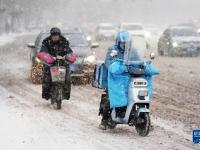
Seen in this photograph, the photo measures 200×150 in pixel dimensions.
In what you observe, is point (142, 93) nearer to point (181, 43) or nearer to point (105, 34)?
point (181, 43)

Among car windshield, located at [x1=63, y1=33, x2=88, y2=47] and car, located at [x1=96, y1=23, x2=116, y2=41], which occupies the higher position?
A: car windshield, located at [x1=63, y1=33, x2=88, y2=47]

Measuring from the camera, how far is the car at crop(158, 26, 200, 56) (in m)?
32.8

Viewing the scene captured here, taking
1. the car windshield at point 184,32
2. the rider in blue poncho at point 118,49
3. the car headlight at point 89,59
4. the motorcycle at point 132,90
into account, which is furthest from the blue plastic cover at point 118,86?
the car windshield at point 184,32

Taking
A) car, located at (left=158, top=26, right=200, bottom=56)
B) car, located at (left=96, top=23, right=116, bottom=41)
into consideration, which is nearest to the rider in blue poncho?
car, located at (left=158, top=26, right=200, bottom=56)

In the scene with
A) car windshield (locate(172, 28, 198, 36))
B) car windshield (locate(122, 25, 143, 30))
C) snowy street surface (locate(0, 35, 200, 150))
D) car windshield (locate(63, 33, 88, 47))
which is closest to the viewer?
snowy street surface (locate(0, 35, 200, 150))

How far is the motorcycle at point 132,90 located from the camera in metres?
10.6

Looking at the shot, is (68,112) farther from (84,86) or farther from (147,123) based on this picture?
(84,86)

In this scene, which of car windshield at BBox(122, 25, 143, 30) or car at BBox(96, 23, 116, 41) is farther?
car at BBox(96, 23, 116, 41)

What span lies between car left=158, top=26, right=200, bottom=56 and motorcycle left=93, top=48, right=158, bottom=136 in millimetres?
22268

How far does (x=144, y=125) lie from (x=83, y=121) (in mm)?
2033

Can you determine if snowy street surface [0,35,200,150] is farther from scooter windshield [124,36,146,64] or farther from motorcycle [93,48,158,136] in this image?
scooter windshield [124,36,146,64]

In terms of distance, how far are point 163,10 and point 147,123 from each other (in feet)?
518

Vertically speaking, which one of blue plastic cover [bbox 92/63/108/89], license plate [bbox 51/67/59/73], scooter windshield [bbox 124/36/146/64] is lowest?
license plate [bbox 51/67/59/73]

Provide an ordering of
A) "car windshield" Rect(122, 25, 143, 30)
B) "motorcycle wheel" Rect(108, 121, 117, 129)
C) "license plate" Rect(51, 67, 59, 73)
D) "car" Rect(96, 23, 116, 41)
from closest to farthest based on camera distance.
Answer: "motorcycle wheel" Rect(108, 121, 117, 129) → "license plate" Rect(51, 67, 59, 73) → "car windshield" Rect(122, 25, 143, 30) → "car" Rect(96, 23, 116, 41)
